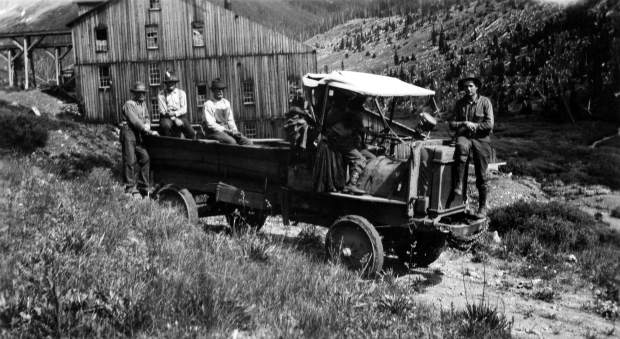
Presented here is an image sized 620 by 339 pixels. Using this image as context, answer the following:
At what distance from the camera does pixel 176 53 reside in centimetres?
3734

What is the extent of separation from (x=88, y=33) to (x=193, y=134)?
1171 inches

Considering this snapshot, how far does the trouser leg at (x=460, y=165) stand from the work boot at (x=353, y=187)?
131 cm

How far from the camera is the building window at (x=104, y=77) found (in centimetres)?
3769

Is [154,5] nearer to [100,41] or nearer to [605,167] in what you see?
[100,41]

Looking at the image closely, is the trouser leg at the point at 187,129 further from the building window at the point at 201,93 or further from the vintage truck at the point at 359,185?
the building window at the point at 201,93

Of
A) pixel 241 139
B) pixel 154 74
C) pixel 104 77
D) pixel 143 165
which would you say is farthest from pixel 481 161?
pixel 104 77

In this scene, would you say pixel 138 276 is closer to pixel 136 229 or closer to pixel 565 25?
pixel 136 229

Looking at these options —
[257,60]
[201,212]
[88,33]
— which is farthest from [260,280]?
[88,33]

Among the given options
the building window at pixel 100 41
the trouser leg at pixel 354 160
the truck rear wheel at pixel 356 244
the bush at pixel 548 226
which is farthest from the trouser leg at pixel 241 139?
the building window at pixel 100 41

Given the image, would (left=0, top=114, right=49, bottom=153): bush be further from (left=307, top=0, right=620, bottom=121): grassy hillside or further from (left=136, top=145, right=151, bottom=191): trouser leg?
(left=307, top=0, right=620, bottom=121): grassy hillside

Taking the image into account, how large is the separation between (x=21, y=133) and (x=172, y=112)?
30.7ft

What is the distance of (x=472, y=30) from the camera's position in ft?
298

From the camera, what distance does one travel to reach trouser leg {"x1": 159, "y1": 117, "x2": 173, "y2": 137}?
37.3 ft

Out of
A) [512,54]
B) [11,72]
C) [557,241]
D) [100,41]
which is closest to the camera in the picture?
[557,241]
